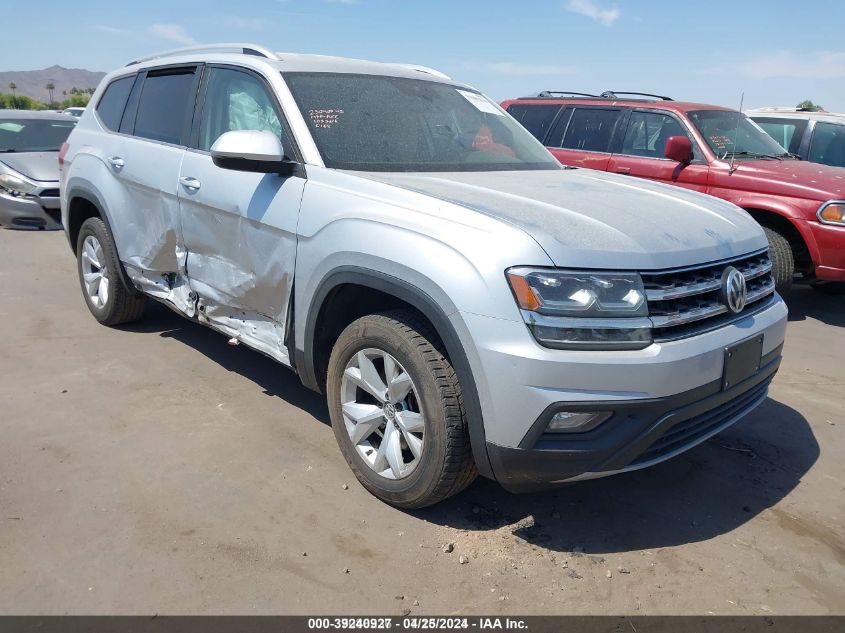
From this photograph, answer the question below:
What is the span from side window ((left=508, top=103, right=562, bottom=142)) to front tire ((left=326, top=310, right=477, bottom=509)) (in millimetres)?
5665

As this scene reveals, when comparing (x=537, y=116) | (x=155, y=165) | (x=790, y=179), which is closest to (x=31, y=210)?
(x=155, y=165)

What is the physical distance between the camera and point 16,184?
9.31 m

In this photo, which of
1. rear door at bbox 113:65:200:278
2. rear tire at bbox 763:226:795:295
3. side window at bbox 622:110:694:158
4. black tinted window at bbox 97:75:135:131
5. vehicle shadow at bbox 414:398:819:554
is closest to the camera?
vehicle shadow at bbox 414:398:819:554

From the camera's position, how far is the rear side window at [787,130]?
8375 mm

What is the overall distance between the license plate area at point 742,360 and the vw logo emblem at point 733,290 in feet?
0.47

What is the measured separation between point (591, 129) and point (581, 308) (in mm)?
5796

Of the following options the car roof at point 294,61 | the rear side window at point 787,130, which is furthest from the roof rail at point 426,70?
the rear side window at point 787,130

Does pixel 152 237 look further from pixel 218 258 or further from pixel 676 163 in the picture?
pixel 676 163

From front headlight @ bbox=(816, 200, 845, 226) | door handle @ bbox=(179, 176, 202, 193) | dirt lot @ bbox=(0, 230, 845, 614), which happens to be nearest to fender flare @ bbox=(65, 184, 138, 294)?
dirt lot @ bbox=(0, 230, 845, 614)

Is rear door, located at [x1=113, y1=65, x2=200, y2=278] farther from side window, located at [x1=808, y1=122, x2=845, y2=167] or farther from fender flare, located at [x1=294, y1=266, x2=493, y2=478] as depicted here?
side window, located at [x1=808, y1=122, x2=845, y2=167]

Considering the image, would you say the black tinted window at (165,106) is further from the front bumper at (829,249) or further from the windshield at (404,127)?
the front bumper at (829,249)

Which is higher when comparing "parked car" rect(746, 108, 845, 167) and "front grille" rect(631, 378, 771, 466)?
"parked car" rect(746, 108, 845, 167)

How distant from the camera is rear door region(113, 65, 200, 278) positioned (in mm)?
4152

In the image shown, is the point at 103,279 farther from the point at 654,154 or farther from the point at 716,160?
the point at 716,160
